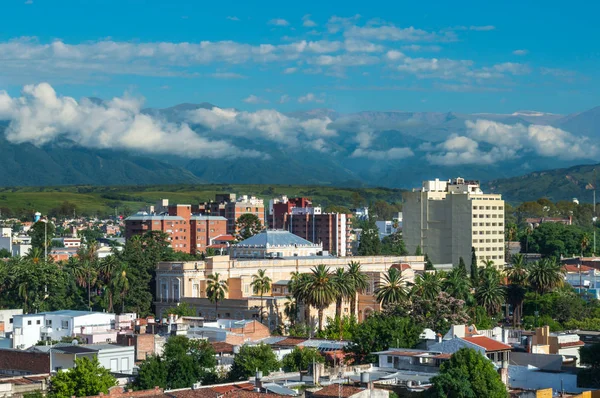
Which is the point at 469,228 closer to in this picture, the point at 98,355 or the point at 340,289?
the point at 340,289

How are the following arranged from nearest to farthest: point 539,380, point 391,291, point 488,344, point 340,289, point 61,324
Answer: point 539,380 < point 488,344 < point 61,324 < point 340,289 < point 391,291

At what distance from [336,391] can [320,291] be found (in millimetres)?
53659

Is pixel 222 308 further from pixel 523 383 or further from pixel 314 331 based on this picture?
pixel 523 383

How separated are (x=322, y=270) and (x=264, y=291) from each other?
16.0 meters

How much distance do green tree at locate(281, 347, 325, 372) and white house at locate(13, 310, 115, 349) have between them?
24.0 meters

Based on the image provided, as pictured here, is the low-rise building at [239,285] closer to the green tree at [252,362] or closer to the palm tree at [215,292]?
the palm tree at [215,292]

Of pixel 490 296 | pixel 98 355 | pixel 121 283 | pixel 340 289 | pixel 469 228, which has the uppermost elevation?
pixel 469 228

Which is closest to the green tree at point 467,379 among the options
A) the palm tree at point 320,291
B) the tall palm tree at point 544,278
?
the palm tree at point 320,291

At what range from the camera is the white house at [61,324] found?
3799 inches

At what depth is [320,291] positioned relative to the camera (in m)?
110

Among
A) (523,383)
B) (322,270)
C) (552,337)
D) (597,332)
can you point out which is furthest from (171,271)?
(523,383)

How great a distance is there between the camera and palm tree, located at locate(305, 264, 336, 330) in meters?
110

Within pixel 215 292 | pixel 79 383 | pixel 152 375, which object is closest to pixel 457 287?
pixel 215 292

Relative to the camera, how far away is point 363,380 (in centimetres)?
5794
